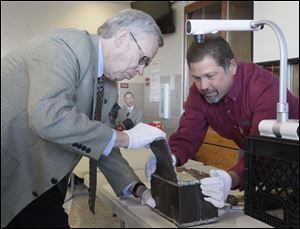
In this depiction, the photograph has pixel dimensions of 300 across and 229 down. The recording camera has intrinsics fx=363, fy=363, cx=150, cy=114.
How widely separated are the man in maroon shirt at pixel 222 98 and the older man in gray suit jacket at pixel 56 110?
0.26 metres

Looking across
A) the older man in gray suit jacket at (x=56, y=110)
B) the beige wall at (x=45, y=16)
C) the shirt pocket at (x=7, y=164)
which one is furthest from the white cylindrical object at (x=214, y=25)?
the beige wall at (x=45, y=16)

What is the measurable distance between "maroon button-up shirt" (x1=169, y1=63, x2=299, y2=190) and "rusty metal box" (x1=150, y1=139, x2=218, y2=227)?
16.5 inches

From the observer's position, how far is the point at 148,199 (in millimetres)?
1056

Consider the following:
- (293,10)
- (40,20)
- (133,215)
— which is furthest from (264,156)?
(40,20)

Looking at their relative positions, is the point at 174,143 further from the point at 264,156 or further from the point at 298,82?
the point at 298,82

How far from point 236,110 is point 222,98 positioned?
2.9 inches

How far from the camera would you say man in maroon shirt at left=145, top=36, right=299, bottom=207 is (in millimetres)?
1316

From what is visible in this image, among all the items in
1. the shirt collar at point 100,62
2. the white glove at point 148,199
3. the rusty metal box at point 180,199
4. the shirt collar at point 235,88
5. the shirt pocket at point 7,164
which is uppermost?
the shirt collar at point 100,62

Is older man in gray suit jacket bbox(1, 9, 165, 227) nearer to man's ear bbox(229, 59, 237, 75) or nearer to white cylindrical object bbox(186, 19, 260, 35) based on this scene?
white cylindrical object bbox(186, 19, 260, 35)

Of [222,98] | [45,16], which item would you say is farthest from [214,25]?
[45,16]

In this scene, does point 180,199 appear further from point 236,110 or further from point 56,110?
point 236,110

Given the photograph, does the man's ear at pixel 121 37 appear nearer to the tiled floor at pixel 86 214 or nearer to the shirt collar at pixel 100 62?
the shirt collar at pixel 100 62

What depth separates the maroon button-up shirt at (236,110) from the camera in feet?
4.27

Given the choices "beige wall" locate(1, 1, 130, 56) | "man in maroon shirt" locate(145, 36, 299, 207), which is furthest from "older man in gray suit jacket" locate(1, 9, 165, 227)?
"beige wall" locate(1, 1, 130, 56)
